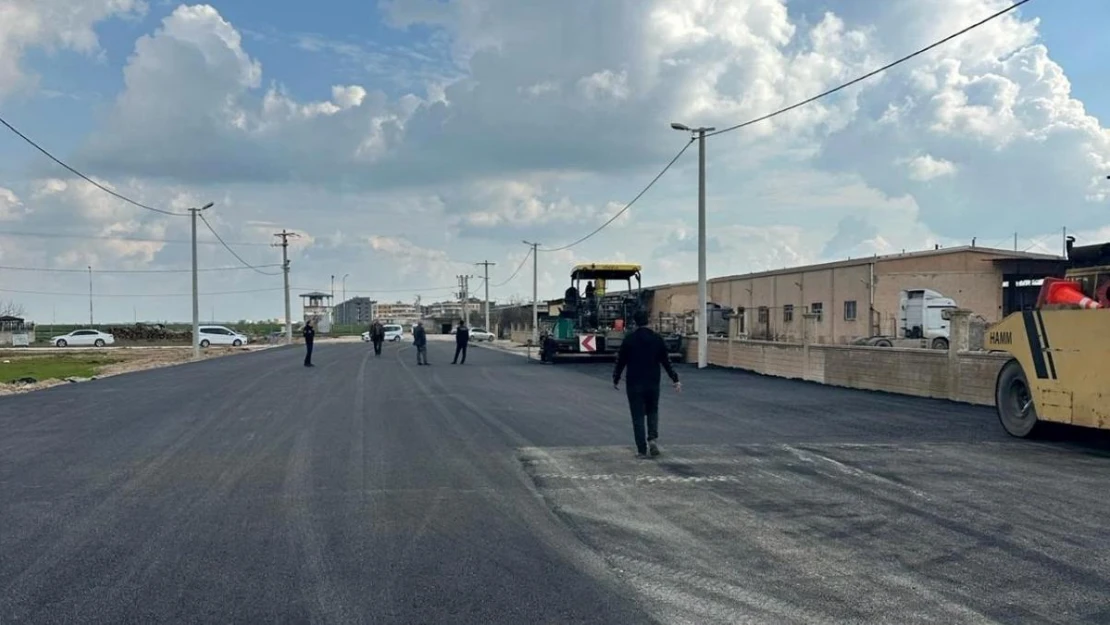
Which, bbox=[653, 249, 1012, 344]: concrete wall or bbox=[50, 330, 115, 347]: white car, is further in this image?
bbox=[50, 330, 115, 347]: white car

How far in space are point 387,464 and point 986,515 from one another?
19.9 feet

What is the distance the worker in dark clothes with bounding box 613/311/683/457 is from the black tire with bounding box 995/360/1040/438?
201 inches

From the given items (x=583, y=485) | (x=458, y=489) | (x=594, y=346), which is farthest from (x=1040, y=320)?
(x=594, y=346)

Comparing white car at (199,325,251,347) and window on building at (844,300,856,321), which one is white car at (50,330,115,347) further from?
window on building at (844,300,856,321)

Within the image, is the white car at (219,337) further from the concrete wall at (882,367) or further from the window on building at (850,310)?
the concrete wall at (882,367)

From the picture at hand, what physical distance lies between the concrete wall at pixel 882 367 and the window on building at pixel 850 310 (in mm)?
16999

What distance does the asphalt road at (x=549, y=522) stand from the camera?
5.55 metres

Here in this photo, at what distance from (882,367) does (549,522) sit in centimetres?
1460

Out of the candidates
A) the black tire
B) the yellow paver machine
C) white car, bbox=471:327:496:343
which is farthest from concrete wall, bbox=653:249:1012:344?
white car, bbox=471:327:496:343

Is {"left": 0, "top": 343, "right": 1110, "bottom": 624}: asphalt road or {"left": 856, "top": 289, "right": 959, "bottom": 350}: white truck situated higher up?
{"left": 856, "top": 289, "right": 959, "bottom": 350}: white truck

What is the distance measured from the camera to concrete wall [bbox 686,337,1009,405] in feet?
56.2

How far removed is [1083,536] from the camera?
7.04 m

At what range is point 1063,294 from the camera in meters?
12.3

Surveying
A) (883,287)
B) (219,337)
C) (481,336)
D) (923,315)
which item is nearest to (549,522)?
(923,315)
